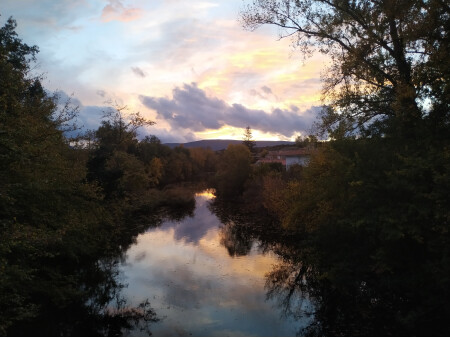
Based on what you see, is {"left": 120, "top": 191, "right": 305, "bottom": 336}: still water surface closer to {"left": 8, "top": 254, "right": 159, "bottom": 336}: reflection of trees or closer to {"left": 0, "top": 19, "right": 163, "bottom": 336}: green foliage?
{"left": 8, "top": 254, "right": 159, "bottom": 336}: reflection of trees

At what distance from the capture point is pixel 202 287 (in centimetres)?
1747

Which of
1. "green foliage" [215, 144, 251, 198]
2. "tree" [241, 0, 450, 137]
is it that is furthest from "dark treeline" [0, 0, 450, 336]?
"green foliage" [215, 144, 251, 198]

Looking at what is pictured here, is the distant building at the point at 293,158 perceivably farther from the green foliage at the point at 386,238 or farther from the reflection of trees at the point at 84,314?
the reflection of trees at the point at 84,314

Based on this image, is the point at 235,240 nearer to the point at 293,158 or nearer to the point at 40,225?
the point at 40,225

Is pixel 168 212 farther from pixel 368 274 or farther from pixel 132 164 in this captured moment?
pixel 368 274

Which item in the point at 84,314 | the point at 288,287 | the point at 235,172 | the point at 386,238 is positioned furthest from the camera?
the point at 235,172

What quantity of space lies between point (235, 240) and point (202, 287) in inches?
409

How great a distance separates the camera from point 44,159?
11.7 meters

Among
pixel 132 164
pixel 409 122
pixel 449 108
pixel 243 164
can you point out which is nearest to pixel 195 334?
pixel 409 122

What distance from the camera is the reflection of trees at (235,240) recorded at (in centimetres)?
2442

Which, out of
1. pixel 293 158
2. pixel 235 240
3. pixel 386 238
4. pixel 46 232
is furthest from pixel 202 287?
pixel 293 158

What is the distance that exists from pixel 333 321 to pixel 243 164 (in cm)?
4236

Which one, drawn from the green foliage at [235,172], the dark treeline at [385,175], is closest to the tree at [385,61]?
the dark treeline at [385,175]

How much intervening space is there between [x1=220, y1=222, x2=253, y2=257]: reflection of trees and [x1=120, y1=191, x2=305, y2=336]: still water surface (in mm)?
387
